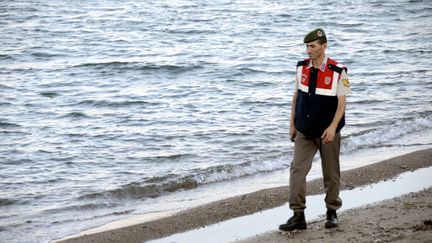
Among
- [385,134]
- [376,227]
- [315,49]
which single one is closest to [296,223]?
[376,227]

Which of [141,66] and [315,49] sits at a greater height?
[315,49]

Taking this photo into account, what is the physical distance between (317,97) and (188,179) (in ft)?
13.1

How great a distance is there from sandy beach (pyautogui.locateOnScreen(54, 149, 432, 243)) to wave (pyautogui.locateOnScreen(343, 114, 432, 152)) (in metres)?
1.67

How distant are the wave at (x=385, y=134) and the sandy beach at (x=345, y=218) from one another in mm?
1665

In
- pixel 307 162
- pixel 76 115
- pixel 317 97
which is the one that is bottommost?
pixel 76 115

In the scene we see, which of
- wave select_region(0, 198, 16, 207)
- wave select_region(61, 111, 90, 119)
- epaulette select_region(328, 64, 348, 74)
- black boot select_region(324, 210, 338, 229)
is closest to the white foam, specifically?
black boot select_region(324, 210, 338, 229)

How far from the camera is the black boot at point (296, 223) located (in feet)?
23.2

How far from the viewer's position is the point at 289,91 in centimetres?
1692

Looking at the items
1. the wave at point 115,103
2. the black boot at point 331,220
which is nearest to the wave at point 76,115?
the wave at point 115,103

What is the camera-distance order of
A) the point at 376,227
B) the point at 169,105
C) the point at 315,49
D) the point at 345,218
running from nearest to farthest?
the point at 315,49
the point at 376,227
the point at 345,218
the point at 169,105

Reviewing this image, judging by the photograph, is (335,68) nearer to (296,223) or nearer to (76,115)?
(296,223)

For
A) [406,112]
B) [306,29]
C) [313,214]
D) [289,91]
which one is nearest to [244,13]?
[306,29]

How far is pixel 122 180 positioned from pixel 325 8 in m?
24.3

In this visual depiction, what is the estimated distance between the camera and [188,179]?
10.4 meters
